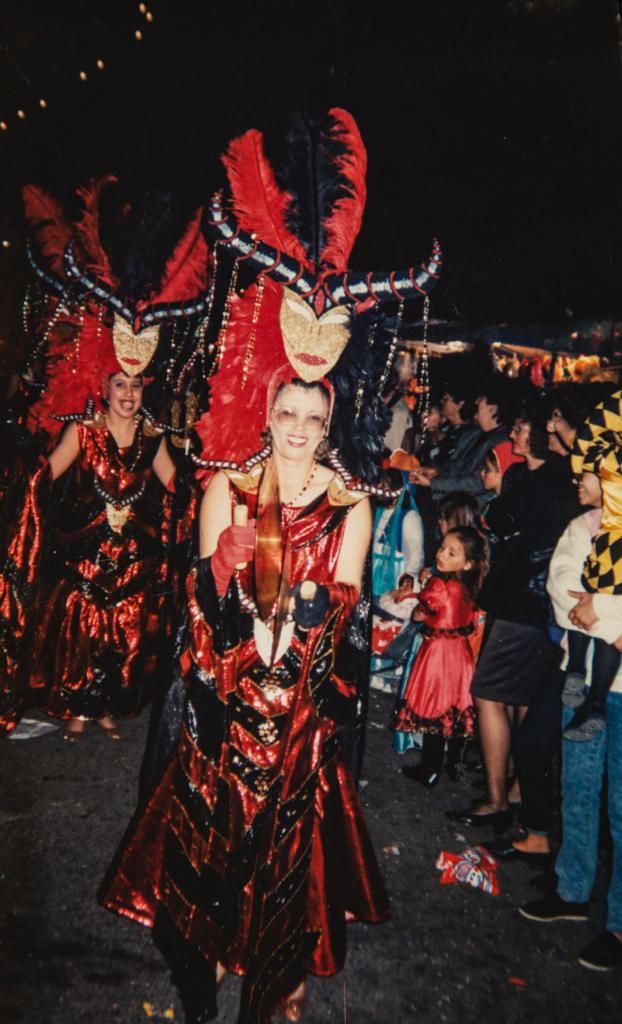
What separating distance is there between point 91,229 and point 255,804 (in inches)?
133

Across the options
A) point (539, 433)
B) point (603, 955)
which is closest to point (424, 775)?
point (603, 955)

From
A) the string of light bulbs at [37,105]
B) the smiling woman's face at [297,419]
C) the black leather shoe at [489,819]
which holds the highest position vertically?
the string of light bulbs at [37,105]

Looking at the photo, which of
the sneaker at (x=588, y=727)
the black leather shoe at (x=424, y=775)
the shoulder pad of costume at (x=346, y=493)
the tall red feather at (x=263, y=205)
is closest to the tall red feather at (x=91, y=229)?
the tall red feather at (x=263, y=205)

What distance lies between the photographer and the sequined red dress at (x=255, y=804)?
2244 millimetres

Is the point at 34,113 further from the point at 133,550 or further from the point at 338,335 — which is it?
the point at 338,335

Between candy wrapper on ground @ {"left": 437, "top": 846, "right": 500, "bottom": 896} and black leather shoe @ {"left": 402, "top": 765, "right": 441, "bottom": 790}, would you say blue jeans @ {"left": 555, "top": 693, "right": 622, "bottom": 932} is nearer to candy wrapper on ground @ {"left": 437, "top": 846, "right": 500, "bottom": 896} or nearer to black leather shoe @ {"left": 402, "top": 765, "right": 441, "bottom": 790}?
candy wrapper on ground @ {"left": 437, "top": 846, "right": 500, "bottom": 896}

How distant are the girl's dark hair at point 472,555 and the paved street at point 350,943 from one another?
144 centimetres

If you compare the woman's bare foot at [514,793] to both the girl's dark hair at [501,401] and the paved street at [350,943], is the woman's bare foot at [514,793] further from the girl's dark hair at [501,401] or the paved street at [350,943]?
the girl's dark hair at [501,401]

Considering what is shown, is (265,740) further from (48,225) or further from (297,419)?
(48,225)

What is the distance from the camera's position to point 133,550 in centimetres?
441

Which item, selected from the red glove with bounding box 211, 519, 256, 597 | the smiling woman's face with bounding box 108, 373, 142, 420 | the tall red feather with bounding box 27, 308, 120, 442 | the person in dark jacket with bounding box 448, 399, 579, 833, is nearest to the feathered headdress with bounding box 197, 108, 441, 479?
the red glove with bounding box 211, 519, 256, 597

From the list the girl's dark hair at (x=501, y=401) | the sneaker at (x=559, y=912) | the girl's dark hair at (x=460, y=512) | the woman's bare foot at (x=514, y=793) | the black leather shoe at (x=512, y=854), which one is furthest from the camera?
the girl's dark hair at (x=501, y=401)

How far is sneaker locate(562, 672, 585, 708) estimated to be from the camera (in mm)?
2926

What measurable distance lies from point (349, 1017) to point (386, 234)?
392 centimetres
